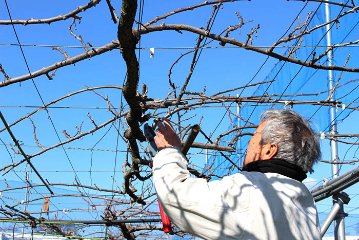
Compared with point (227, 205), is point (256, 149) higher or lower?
higher

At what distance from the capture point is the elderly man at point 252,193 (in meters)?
1.27

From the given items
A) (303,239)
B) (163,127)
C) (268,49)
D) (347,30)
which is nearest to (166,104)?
(268,49)

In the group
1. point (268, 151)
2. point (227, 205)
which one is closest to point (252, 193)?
point (227, 205)

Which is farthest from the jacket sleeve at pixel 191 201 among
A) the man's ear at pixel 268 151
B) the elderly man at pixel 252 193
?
the man's ear at pixel 268 151

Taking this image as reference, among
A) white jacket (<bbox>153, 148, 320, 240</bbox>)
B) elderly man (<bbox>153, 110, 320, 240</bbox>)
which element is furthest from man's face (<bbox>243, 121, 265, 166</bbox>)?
white jacket (<bbox>153, 148, 320, 240</bbox>)

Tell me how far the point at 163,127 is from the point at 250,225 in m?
0.39

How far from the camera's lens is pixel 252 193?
1.29 meters

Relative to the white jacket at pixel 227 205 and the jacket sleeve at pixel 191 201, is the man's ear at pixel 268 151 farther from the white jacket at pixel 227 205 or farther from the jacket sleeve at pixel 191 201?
the jacket sleeve at pixel 191 201

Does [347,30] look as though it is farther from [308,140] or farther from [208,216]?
[208,216]

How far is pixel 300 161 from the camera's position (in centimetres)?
146

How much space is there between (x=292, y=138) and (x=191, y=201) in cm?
39

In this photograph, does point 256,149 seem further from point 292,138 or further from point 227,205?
point 227,205

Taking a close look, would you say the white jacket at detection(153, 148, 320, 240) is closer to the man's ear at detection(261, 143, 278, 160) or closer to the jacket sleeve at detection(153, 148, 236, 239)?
the jacket sleeve at detection(153, 148, 236, 239)

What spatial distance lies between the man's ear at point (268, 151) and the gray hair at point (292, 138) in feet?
0.03
